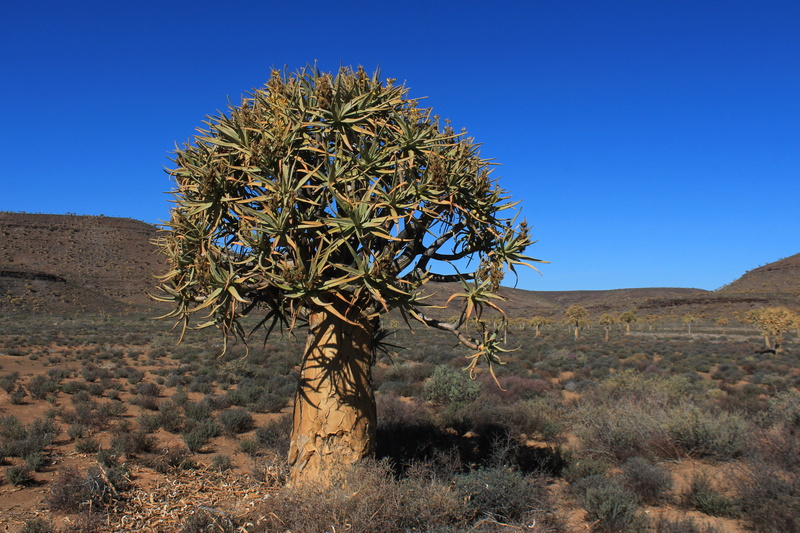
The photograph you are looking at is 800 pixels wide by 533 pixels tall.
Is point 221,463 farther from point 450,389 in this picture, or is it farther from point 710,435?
point 710,435

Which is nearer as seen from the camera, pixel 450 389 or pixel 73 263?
pixel 450 389

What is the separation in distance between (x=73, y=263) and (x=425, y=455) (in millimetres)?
74649

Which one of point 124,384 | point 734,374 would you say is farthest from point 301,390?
point 734,374

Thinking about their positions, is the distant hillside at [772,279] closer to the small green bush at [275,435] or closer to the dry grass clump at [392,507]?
the small green bush at [275,435]

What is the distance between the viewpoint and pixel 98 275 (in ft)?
212

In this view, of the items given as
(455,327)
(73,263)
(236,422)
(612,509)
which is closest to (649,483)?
(612,509)

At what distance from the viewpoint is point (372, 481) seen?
4.43 metres

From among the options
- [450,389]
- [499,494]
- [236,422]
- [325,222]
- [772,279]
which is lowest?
[236,422]

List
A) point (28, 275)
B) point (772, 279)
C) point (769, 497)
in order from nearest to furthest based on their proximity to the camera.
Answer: point (769, 497), point (28, 275), point (772, 279)

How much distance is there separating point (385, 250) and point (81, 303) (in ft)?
190

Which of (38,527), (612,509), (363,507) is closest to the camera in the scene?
(363,507)

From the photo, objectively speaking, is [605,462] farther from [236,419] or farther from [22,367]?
[22,367]

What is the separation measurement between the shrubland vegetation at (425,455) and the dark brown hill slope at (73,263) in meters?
41.8

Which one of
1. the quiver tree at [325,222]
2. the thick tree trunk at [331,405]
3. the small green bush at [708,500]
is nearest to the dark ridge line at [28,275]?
the quiver tree at [325,222]
